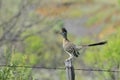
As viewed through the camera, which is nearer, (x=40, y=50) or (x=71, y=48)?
(x=71, y=48)

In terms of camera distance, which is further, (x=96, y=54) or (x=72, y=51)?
(x=96, y=54)

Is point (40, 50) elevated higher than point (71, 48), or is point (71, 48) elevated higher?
point (40, 50)

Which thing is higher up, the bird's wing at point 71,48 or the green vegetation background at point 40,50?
the green vegetation background at point 40,50

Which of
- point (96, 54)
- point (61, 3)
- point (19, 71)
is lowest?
→ point (19, 71)

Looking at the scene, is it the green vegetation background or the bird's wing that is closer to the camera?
the bird's wing

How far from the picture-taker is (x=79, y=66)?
22172mm

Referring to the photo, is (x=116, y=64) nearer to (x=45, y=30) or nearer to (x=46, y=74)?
(x=46, y=74)

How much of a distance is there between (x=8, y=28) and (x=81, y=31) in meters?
17.4

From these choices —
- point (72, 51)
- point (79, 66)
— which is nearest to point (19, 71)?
point (72, 51)

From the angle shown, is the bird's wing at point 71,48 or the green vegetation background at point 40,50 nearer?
the bird's wing at point 71,48

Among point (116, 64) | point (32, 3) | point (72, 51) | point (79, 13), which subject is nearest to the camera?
point (72, 51)

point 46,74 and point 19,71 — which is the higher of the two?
point 46,74

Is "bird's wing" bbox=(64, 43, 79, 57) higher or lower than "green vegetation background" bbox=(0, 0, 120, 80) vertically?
lower

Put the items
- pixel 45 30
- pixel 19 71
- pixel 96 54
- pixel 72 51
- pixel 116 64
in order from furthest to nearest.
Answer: pixel 45 30 < pixel 96 54 < pixel 116 64 < pixel 19 71 < pixel 72 51
